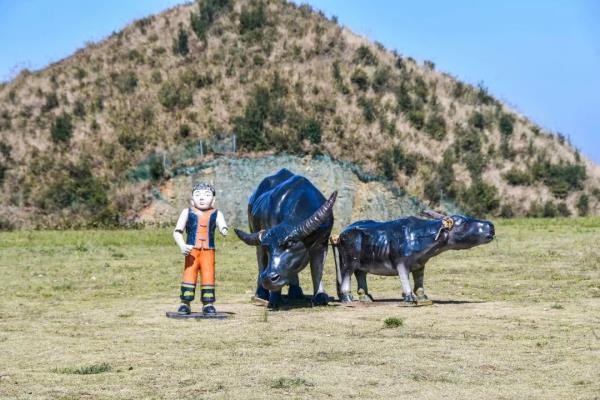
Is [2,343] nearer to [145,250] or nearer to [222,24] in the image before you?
[145,250]

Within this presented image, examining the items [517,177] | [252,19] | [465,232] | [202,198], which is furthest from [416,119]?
[202,198]

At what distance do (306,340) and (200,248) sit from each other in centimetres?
360

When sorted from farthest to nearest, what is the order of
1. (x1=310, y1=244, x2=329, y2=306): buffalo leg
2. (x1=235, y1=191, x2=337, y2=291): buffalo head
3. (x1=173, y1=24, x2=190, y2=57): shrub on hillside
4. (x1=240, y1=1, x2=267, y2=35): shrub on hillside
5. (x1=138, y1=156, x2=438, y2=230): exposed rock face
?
(x1=240, y1=1, x2=267, y2=35): shrub on hillside → (x1=173, y1=24, x2=190, y2=57): shrub on hillside → (x1=138, y1=156, x2=438, y2=230): exposed rock face → (x1=310, y1=244, x2=329, y2=306): buffalo leg → (x1=235, y1=191, x2=337, y2=291): buffalo head

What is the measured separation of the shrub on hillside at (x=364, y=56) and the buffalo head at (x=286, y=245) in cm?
4722

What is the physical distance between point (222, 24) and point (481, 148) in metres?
17.9

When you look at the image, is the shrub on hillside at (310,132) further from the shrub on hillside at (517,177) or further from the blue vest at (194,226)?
the blue vest at (194,226)

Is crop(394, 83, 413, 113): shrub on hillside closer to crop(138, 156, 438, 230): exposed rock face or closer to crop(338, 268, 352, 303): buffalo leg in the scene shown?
crop(138, 156, 438, 230): exposed rock face

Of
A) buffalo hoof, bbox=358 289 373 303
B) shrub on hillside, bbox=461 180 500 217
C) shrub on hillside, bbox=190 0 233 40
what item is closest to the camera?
buffalo hoof, bbox=358 289 373 303

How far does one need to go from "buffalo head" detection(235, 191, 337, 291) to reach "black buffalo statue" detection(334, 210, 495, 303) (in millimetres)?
1283

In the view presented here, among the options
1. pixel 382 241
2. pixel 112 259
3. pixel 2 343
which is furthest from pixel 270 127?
pixel 2 343

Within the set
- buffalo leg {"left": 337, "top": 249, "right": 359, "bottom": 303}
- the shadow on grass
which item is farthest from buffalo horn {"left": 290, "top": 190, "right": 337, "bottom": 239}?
the shadow on grass

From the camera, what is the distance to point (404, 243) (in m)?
18.3

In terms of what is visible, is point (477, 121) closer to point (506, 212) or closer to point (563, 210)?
point (563, 210)

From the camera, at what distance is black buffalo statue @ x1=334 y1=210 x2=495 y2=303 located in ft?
59.7
